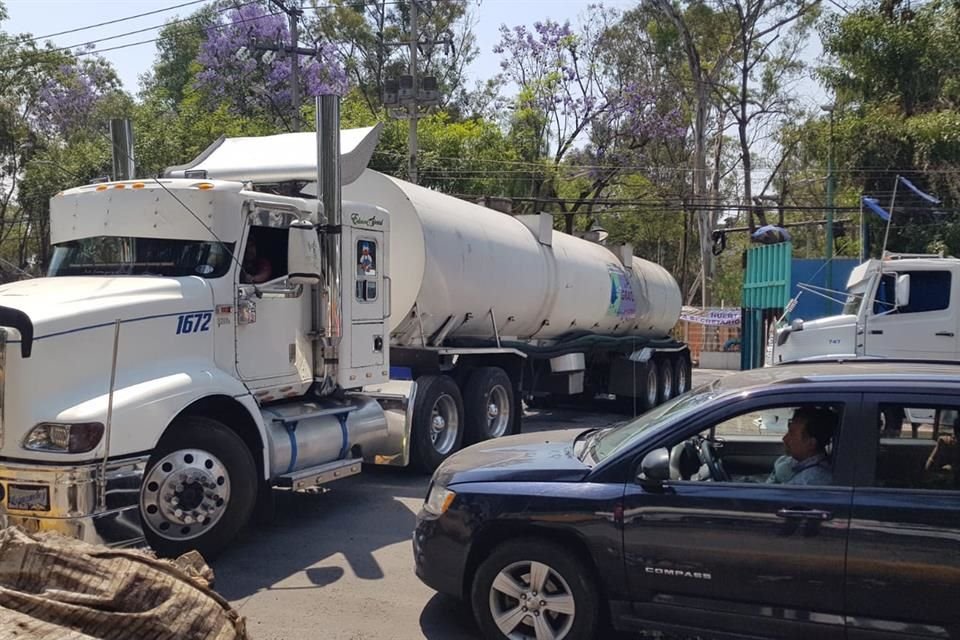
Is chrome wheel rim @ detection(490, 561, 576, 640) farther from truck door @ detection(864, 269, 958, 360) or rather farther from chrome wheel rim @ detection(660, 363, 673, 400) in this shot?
chrome wheel rim @ detection(660, 363, 673, 400)

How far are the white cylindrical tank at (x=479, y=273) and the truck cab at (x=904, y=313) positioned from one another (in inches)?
142

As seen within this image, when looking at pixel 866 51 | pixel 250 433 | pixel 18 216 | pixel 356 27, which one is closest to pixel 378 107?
pixel 356 27

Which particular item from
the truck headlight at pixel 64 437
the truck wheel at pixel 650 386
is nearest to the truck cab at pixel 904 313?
the truck wheel at pixel 650 386

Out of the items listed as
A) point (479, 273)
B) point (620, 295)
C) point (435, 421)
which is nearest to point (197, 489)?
point (435, 421)

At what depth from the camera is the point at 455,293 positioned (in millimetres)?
10031

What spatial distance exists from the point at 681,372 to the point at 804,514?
1515 cm

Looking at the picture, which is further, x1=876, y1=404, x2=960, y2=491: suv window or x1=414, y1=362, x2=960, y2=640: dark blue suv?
x1=876, y1=404, x2=960, y2=491: suv window

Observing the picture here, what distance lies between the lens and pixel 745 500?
4191 millimetres

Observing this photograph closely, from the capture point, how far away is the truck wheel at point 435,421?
9.16m

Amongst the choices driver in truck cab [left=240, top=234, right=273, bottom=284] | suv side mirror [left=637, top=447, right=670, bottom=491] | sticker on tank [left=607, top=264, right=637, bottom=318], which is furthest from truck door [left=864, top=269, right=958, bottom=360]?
suv side mirror [left=637, top=447, right=670, bottom=491]

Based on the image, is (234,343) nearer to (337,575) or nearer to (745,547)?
(337,575)

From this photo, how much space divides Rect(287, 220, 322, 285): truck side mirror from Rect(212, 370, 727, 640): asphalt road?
211cm

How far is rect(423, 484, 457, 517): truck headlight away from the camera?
15.6ft

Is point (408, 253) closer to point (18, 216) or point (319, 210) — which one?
point (319, 210)
